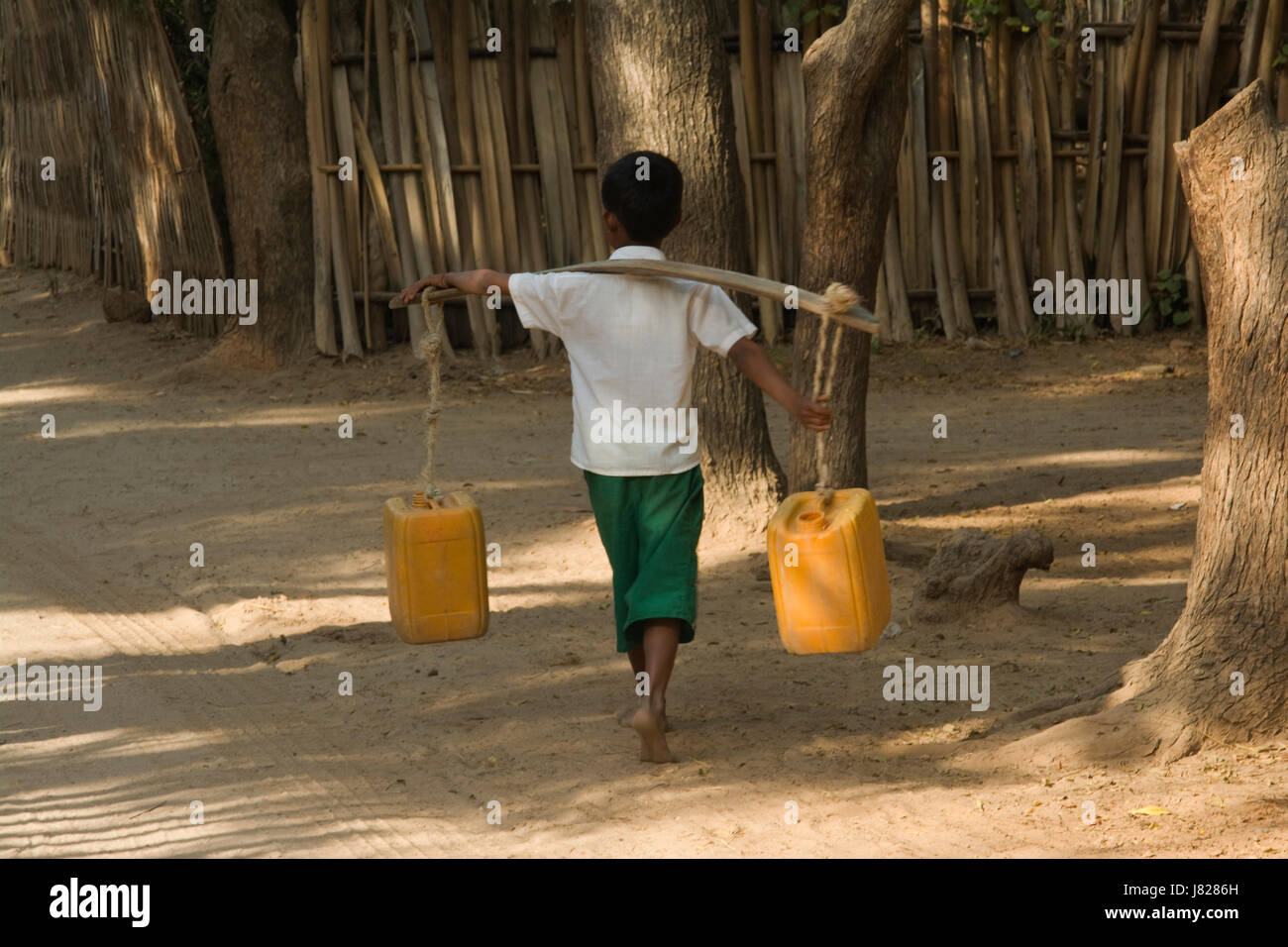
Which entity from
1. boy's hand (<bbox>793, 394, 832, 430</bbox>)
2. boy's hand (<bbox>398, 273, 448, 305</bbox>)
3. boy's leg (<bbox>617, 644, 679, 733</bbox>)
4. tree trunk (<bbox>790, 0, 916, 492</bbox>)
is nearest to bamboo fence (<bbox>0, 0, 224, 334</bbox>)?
tree trunk (<bbox>790, 0, 916, 492</bbox>)

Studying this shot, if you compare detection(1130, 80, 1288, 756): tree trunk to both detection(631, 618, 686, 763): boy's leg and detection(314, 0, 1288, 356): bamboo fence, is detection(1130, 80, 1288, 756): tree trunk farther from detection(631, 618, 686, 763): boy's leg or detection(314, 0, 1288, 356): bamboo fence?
detection(314, 0, 1288, 356): bamboo fence

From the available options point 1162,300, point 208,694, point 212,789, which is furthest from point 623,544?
point 1162,300

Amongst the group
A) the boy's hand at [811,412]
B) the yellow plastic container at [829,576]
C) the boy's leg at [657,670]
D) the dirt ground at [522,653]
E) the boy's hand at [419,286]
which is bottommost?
the dirt ground at [522,653]

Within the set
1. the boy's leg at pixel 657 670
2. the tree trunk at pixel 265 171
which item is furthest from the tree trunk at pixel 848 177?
the tree trunk at pixel 265 171

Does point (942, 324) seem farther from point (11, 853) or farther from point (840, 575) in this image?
point (11, 853)

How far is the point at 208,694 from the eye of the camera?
479 centimetres

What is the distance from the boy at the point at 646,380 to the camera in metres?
3.85

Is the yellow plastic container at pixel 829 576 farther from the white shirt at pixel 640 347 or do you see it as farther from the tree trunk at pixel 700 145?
the tree trunk at pixel 700 145

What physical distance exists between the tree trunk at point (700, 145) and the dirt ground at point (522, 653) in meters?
0.30

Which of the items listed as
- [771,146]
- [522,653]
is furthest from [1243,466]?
[771,146]

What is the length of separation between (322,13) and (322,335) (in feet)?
7.46

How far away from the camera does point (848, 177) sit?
595 centimetres

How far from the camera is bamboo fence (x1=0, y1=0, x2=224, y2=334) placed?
1099 cm

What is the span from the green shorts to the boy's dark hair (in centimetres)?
70
